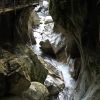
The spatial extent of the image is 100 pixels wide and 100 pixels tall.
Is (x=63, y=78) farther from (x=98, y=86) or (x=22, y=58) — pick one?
(x=98, y=86)

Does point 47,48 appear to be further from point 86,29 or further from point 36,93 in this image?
point 86,29

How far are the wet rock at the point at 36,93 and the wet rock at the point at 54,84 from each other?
4.05 feet

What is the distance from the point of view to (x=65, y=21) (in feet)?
40.4

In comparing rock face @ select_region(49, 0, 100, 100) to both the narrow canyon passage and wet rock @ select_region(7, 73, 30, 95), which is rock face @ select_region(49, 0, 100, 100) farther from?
wet rock @ select_region(7, 73, 30, 95)

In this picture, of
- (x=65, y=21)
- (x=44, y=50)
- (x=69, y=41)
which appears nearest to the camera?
(x=65, y=21)

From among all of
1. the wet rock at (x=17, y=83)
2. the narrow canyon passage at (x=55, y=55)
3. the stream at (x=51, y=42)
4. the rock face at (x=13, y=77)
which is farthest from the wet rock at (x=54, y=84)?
the wet rock at (x=17, y=83)

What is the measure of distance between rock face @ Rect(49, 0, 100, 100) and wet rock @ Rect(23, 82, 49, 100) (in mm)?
4303

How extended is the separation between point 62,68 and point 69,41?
236 inches

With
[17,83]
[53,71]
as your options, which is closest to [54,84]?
[53,71]

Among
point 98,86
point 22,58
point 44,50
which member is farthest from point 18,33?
point 98,86

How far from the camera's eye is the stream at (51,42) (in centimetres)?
1860

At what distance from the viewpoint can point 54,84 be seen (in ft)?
61.8

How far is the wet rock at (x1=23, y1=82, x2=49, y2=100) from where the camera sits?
15.6 metres

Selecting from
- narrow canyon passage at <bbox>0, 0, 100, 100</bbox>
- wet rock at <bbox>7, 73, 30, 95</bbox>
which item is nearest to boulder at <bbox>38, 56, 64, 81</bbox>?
narrow canyon passage at <bbox>0, 0, 100, 100</bbox>
